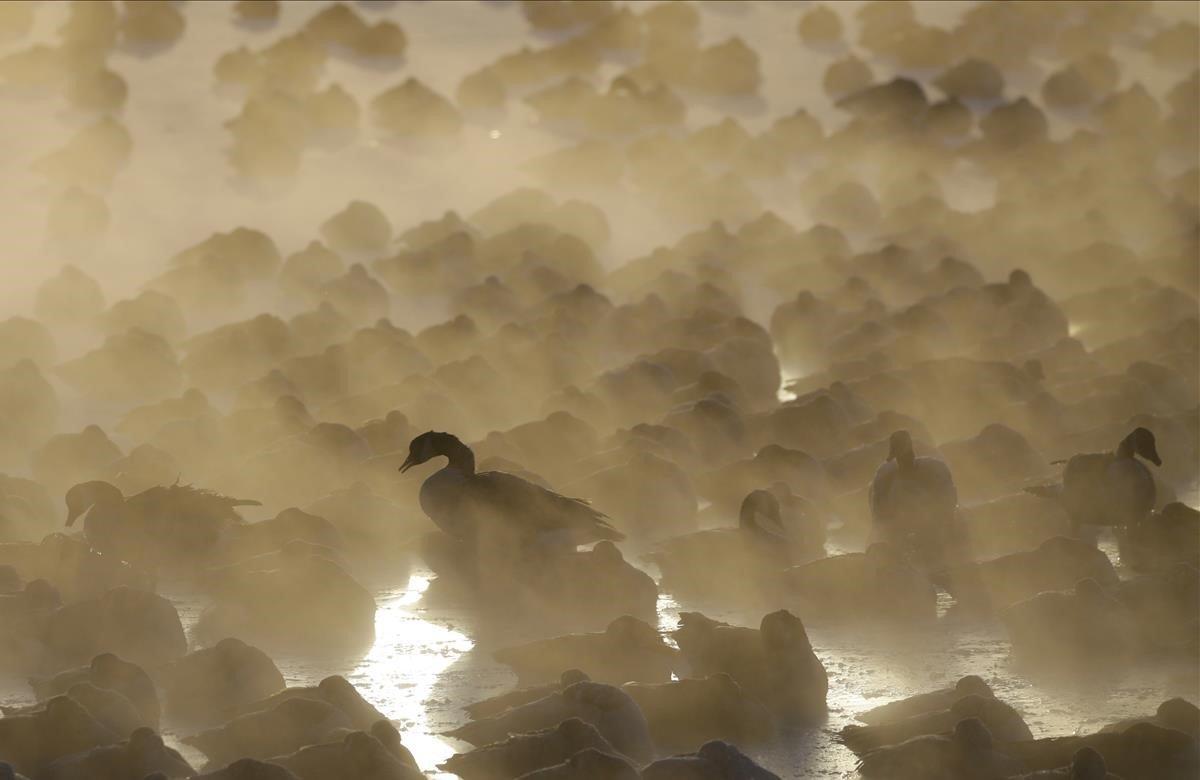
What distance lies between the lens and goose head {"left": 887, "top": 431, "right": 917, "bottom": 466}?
35.1ft

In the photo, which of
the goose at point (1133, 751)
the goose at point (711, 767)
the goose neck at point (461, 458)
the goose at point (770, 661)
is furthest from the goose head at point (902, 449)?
the goose at point (711, 767)

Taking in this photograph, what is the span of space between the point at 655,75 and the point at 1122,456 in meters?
12.4

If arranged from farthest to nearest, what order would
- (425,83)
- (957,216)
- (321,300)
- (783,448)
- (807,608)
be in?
(425,83) → (957,216) → (321,300) → (783,448) → (807,608)

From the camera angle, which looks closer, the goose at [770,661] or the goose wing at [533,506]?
the goose at [770,661]

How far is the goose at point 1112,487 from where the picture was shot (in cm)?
1095

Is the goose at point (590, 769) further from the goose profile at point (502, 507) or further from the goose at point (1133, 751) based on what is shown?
the goose profile at point (502, 507)

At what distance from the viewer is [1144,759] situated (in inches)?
317

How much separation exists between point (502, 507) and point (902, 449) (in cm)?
227

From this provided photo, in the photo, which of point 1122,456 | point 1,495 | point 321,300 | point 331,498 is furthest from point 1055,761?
point 321,300

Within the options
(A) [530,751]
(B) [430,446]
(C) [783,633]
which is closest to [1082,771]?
(C) [783,633]

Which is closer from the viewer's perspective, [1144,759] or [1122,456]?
[1144,759]

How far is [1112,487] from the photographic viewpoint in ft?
36.0

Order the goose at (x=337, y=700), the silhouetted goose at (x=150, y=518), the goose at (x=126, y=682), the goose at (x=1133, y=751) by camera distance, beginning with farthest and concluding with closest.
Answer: the silhouetted goose at (x=150, y=518) → the goose at (x=126, y=682) → the goose at (x=337, y=700) → the goose at (x=1133, y=751)

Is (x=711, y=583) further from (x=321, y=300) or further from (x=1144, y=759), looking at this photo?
(x=321, y=300)
